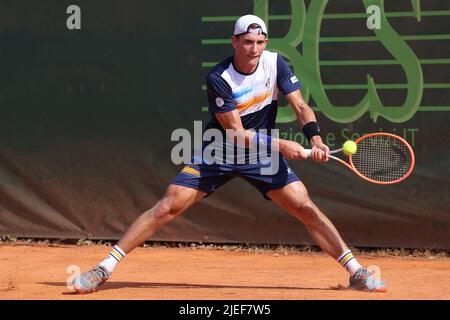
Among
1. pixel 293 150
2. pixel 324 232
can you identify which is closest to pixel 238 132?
pixel 293 150

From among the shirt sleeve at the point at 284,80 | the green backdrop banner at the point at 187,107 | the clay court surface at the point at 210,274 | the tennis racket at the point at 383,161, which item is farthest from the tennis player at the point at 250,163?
the green backdrop banner at the point at 187,107

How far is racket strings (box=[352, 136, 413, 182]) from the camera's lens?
593 centimetres

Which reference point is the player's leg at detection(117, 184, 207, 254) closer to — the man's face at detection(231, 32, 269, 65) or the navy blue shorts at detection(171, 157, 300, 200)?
the navy blue shorts at detection(171, 157, 300, 200)

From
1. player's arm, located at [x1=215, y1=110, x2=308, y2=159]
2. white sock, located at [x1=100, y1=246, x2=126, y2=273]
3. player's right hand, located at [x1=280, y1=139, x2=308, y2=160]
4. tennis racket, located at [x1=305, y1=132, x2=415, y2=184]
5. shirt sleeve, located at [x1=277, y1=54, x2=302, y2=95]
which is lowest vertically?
white sock, located at [x1=100, y1=246, x2=126, y2=273]

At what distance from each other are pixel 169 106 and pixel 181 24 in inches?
25.4

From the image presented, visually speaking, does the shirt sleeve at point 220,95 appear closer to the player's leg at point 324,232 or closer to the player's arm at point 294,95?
the player's arm at point 294,95

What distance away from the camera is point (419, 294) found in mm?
5379

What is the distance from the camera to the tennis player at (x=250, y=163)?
5.31 metres

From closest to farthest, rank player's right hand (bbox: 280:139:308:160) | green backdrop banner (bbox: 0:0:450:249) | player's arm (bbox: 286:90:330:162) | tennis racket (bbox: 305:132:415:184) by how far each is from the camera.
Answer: player's right hand (bbox: 280:139:308:160)
player's arm (bbox: 286:90:330:162)
tennis racket (bbox: 305:132:415:184)
green backdrop banner (bbox: 0:0:450:249)

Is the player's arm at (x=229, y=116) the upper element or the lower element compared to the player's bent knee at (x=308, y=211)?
upper

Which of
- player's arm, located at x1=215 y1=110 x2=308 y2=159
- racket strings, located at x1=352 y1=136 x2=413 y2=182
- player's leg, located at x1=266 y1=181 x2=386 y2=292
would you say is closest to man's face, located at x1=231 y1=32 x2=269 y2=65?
player's arm, located at x1=215 y1=110 x2=308 y2=159

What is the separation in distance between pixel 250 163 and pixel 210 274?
1.29 meters

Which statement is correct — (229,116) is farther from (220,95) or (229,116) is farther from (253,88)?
(253,88)

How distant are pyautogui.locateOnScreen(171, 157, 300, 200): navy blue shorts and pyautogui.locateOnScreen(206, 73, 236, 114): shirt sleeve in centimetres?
33
